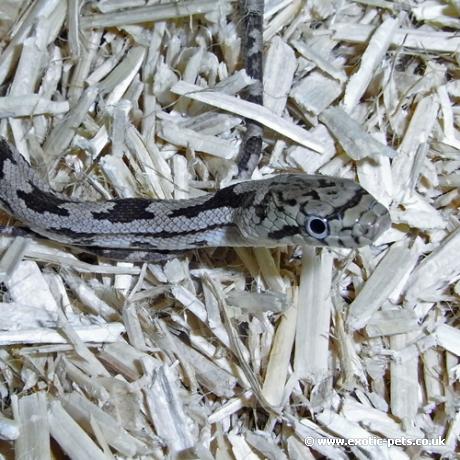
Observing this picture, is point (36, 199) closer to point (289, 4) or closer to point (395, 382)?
point (289, 4)

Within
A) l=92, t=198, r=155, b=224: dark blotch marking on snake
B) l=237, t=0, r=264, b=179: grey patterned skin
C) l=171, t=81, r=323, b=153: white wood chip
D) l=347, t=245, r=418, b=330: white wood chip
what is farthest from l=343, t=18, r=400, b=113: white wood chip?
l=92, t=198, r=155, b=224: dark blotch marking on snake

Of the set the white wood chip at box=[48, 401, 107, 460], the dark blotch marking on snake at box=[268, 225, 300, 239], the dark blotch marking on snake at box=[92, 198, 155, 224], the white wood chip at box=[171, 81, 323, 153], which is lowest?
the white wood chip at box=[48, 401, 107, 460]

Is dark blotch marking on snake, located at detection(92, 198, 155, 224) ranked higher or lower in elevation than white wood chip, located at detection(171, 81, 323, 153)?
lower

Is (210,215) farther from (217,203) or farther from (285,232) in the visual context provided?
(285,232)

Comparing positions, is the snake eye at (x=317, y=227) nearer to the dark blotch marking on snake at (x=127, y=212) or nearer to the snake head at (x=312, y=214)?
the snake head at (x=312, y=214)

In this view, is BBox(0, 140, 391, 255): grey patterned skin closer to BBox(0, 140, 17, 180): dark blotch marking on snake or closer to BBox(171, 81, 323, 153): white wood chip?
BBox(0, 140, 17, 180): dark blotch marking on snake

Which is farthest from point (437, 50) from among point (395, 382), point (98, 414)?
point (98, 414)

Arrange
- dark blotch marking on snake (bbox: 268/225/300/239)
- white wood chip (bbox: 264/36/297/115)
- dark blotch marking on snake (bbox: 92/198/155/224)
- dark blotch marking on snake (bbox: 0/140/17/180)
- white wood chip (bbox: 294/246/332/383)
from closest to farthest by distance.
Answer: dark blotch marking on snake (bbox: 268/225/300/239) < white wood chip (bbox: 294/246/332/383) < dark blotch marking on snake (bbox: 92/198/155/224) < dark blotch marking on snake (bbox: 0/140/17/180) < white wood chip (bbox: 264/36/297/115)

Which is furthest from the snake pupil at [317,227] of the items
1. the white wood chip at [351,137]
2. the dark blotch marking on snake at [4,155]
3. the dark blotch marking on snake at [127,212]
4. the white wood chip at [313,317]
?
the dark blotch marking on snake at [4,155]
